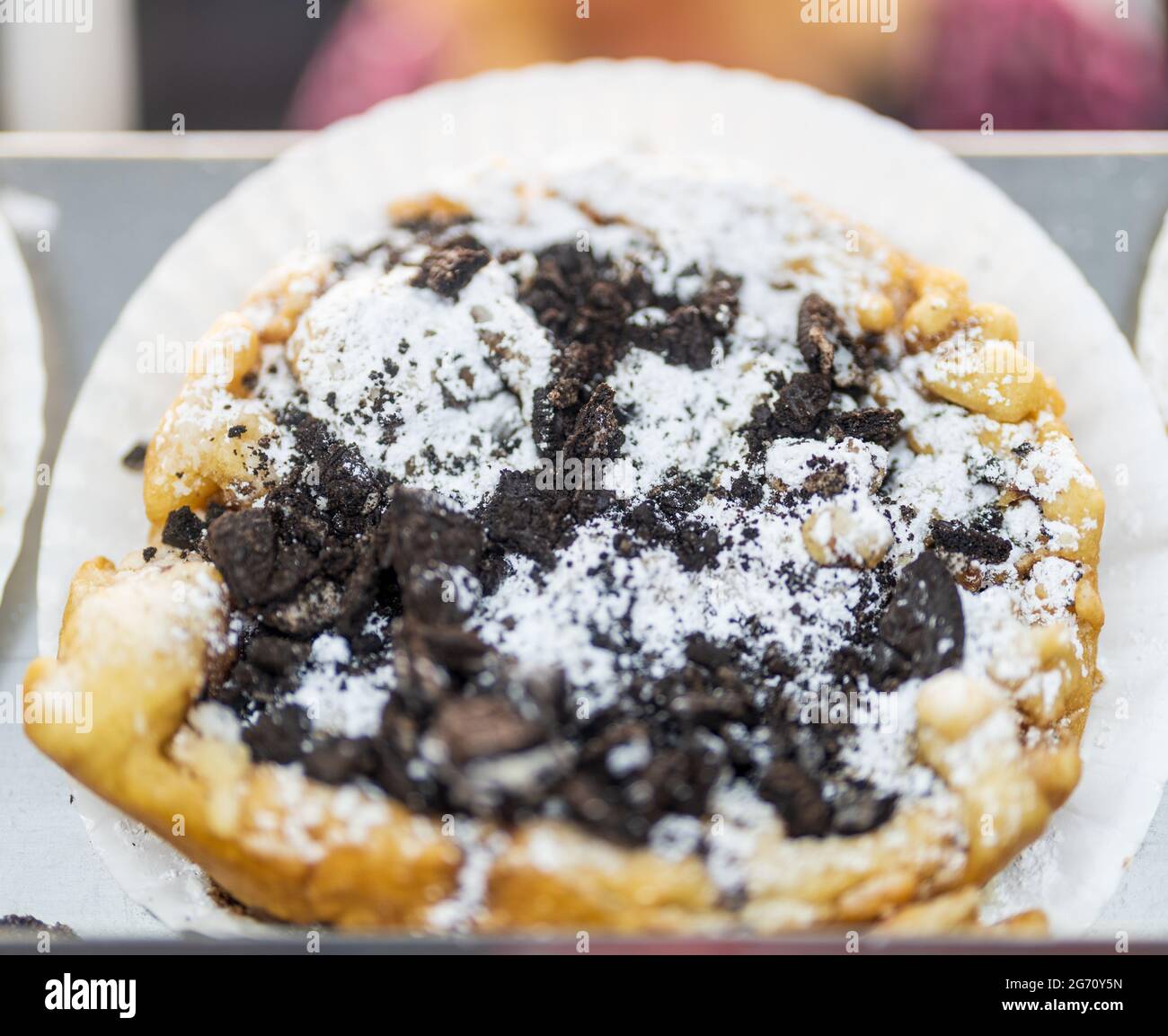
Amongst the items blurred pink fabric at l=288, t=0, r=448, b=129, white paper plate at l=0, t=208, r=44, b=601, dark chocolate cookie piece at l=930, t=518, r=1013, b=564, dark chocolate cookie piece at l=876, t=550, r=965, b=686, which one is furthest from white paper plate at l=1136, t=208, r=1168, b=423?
white paper plate at l=0, t=208, r=44, b=601

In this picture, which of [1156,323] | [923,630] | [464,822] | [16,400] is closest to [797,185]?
[1156,323]

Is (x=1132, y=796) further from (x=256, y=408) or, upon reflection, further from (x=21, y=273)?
(x=21, y=273)

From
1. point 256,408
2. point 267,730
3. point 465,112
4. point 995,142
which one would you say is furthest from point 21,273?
point 995,142

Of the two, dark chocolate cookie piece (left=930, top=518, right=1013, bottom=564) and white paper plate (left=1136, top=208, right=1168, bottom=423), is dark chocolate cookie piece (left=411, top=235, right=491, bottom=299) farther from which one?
white paper plate (left=1136, top=208, right=1168, bottom=423)

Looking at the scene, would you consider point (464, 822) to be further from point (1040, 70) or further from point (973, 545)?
point (1040, 70)

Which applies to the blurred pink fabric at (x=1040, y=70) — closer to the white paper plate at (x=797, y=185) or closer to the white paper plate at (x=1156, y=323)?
the white paper plate at (x=1156, y=323)

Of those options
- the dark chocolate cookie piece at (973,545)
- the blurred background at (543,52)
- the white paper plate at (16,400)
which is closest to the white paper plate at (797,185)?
the white paper plate at (16,400)
